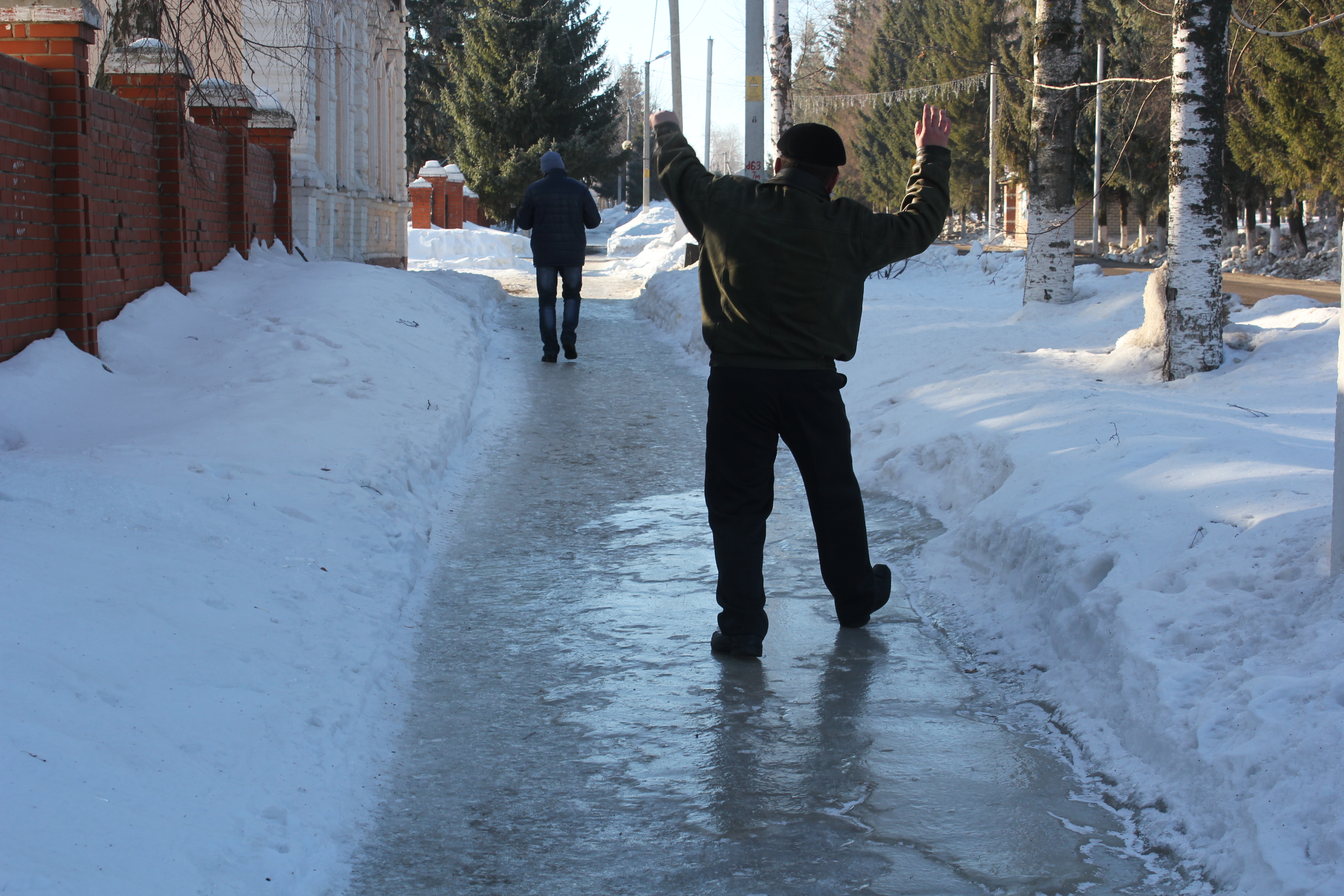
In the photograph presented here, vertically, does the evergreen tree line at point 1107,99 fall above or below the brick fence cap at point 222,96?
above

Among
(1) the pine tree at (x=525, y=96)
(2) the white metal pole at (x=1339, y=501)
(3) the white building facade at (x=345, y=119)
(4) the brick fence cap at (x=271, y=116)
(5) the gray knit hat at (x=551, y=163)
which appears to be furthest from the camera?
(1) the pine tree at (x=525, y=96)

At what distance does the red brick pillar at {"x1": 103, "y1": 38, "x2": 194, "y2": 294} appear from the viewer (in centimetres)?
902

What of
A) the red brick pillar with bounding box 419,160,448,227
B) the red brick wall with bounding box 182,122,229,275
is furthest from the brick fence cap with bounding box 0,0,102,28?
the red brick pillar with bounding box 419,160,448,227

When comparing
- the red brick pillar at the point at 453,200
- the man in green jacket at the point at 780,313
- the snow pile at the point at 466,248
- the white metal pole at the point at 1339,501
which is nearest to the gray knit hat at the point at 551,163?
the man in green jacket at the point at 780,313

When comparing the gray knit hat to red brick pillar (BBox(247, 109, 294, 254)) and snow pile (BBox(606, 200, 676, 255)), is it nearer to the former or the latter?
red brick pillar (BBox(247, 109, 294, 254))

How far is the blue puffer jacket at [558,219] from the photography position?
11.4 m

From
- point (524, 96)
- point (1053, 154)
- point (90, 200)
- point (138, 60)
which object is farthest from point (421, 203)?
point (90, 200)

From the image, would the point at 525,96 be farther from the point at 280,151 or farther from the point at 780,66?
the point at 280,151

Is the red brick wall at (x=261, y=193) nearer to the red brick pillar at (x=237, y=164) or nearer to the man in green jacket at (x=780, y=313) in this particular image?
the red brick pillar at (x=237, y=164)

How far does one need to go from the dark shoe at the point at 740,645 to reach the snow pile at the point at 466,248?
26.3m

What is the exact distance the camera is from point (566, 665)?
13.5ft

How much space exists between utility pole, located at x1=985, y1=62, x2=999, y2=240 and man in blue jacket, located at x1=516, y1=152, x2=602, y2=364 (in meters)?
28.7

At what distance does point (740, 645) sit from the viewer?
163 inches

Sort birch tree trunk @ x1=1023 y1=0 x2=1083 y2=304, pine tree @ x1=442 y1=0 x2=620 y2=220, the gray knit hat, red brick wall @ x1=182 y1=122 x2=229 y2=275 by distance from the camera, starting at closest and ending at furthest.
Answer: red brick wall @ x1=182 y1=122 x2=229 y2=275 → the gray knit hat → birch tree trunk @ x1=1023 y1=0 x2=1083 y2=304 → pine tree @ x1=442 y1=0 x2=620 y2=220
